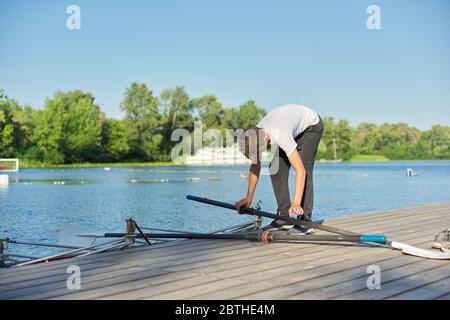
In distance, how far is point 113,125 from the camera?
77250 millimetres

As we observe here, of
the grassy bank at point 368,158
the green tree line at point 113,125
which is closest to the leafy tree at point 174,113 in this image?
the green tree line at point 113,125

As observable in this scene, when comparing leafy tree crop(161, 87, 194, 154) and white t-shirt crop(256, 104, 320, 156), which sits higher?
leafy tree crop(161, 87, 194, 154)

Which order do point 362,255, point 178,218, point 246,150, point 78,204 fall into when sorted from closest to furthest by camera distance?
point 362,255 → point 246,150 → point 178,218 → point 78,204

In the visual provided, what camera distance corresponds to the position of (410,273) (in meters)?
3.50

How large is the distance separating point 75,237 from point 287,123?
11.7 ft

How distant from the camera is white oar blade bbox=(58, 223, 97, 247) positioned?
6.78 m

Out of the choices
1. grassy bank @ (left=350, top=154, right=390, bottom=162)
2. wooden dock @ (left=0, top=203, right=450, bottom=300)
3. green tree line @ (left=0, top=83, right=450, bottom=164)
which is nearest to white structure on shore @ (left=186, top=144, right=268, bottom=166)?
green tree line @ (left=0, top=83, right=450, bottom=164)

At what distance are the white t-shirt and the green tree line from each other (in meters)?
61.8

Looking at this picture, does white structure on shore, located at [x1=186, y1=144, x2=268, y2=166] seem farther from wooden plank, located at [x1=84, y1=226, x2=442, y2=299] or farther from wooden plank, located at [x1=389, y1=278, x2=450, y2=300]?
wooden plank, located at [x1=389, y1=278, x2=450, y2=300]

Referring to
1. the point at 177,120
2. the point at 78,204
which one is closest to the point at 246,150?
the point at 78,204

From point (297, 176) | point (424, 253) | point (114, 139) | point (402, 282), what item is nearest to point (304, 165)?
point (297, 176)

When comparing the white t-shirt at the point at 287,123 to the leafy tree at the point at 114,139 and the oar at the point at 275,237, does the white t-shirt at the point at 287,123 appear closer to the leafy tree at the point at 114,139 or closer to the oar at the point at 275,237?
the oar at the point at 275,237
